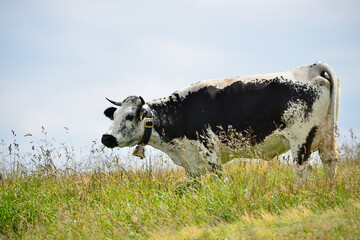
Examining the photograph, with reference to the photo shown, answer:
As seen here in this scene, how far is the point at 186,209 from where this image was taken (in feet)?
18.4

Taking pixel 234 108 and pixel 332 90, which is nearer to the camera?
pixel 332 90

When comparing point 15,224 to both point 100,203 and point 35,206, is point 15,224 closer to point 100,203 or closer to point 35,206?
point 35,206

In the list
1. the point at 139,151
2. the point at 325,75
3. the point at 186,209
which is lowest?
the point at 186,209

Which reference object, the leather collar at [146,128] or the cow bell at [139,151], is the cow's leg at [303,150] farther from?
the cow bell at [139,151]

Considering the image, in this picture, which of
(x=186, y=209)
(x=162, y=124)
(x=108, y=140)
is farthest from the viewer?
(x=162, y=124)

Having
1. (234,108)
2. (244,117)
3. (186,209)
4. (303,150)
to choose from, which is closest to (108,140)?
(234,108)

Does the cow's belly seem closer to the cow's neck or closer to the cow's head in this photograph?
the cow's neck

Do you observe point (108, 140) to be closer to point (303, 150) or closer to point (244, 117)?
point (244, 117)

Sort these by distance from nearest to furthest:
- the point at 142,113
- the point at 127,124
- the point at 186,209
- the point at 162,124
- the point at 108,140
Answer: the point at 186,209 → the point at 108,140 → the point at 142,113 → the point at 127,124 → the point at 162,124

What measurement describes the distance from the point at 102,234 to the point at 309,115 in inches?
163

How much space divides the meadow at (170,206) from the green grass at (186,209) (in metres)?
0.01

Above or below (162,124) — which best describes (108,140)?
below

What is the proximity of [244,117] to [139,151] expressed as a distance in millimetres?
2322

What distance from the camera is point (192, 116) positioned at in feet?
26.2
